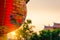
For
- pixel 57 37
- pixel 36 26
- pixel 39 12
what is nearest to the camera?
pixel 57 37

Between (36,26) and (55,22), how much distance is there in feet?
0.78

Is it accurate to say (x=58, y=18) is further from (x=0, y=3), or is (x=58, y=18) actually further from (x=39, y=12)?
(x=0, y=3)

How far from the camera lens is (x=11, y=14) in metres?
0.26

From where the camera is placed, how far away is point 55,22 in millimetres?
1512

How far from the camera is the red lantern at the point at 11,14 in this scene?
0.25 metres

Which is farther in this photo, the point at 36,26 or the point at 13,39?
the point at 36,26

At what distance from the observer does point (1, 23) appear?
9.9 inches

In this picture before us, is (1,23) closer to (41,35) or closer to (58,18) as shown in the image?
(41,35)

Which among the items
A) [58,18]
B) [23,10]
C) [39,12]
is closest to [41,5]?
[39,12]

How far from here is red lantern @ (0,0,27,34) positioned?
0.83 ft

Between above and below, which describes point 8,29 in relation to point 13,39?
above

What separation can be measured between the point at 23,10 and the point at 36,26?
1168 mm

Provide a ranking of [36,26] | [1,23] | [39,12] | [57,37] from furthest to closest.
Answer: [39,12], [36,26], [57,37], [1,23]

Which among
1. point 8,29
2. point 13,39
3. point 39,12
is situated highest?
point 8,29
